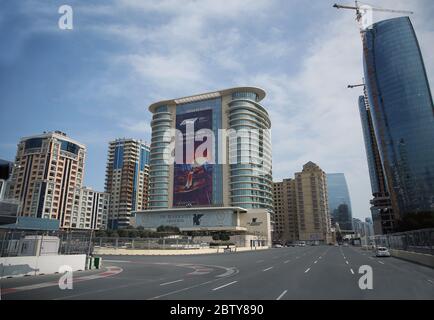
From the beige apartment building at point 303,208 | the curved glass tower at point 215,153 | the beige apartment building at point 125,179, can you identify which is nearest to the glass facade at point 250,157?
the curved glass tower at point 215,153

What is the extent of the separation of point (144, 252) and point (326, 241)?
511 ft

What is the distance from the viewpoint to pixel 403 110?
377 ft

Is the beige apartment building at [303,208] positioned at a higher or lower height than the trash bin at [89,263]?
higher

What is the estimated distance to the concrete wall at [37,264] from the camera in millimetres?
19328

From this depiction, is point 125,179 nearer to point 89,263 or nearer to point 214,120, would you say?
point 214,120

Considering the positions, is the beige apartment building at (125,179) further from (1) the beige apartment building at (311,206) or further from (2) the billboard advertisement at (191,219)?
(1) the beige apartment building at (311,206)

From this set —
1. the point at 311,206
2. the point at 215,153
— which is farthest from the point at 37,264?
the point at 311,206

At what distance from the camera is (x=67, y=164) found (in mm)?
129625

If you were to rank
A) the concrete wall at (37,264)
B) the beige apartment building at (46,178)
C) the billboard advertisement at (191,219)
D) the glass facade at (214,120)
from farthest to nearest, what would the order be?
the glass facade at (214,120) → the beige apartment building at (46,178) → the billboard advertisement at (191,219) → the concrete wall at (37,264)

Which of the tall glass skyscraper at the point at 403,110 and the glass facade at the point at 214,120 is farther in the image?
the glass facade at the point at 214,120

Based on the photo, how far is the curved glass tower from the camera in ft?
404

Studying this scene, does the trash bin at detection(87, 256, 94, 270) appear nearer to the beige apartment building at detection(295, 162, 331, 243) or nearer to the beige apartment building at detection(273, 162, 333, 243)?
the beige apartment building at detection(273, 162, 333, 243)
